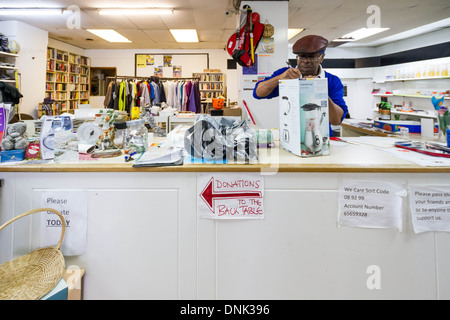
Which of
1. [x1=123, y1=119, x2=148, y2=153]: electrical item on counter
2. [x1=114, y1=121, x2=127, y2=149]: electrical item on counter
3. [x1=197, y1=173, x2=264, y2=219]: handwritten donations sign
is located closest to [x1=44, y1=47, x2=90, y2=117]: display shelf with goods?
[x1=114, y1=121, x2=127, y2=149]: electrical item on counter

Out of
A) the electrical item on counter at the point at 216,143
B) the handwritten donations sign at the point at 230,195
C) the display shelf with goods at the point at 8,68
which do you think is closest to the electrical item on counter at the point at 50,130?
the electrical item on counter at the point at 216,143

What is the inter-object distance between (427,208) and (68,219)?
→ 172cm

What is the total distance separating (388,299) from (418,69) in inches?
293

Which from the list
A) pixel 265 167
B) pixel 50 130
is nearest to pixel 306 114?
pixel 265 167

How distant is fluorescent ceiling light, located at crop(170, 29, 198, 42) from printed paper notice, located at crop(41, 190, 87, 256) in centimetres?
624

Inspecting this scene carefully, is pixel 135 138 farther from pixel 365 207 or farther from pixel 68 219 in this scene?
pixel 365 207

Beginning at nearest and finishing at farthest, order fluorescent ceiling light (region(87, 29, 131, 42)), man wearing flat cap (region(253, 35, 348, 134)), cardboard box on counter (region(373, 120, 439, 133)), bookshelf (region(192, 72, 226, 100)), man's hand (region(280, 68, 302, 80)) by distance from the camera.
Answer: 1. man's hand (region(280, 68, 302, 80))
2. man wearing flat cap (region(253, 35, 348, 134))
3. cardboard box on counter (region(373, 120, 439, 133))
4. fluorescent ceiling light (region(87, 29, 131, 42))
5. bookshelf (region(192, 72, 226, 100))

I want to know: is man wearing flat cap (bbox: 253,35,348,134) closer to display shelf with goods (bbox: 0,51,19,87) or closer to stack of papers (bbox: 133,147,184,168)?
stack of papers (bbox: 133,147,184,168)

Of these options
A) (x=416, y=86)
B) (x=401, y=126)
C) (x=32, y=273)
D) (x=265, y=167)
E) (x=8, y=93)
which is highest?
(x=416, y=86)

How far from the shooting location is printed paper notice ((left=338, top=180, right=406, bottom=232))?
4.41ft

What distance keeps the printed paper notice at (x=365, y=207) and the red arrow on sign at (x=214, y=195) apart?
0.41m

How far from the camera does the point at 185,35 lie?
729 cm

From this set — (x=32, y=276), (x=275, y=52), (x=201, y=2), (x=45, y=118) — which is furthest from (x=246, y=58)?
(x=32, y=276)

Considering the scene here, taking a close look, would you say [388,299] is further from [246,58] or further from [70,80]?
[70,80]
